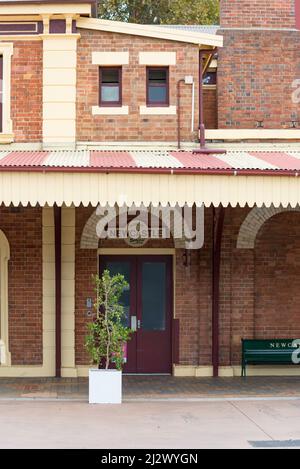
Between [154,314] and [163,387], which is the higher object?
[154,314]

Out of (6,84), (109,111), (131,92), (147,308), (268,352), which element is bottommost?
(268,352)

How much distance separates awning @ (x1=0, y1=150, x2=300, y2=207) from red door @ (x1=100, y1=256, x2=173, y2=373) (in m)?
3.42

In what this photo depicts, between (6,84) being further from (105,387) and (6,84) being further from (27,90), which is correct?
(105,387)

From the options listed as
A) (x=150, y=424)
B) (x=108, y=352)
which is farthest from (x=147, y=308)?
(x=150, y=424)

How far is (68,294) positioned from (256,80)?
5.83 m

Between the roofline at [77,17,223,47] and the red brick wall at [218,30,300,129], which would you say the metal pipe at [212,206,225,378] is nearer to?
the red brick wall at [218,30,300,129]

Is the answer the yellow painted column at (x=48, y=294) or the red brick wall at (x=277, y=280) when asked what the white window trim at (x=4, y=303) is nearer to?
the yellow painted column at (x=48, y=294)

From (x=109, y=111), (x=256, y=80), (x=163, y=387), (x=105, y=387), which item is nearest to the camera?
(x=105, y=387)

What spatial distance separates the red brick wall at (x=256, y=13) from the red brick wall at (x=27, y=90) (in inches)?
163

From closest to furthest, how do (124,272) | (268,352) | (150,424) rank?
(150,424) → (268,352) → (124,272)

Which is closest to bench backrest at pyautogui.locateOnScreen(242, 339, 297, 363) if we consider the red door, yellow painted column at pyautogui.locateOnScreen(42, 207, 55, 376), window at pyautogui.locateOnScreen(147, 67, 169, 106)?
the red door

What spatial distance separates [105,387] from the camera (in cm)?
1406

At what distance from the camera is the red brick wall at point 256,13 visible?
18547 mm

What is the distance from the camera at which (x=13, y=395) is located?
1470 cm
